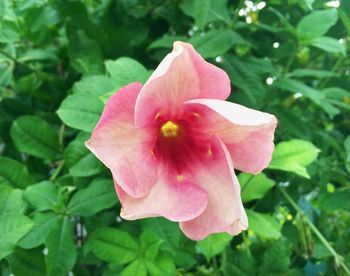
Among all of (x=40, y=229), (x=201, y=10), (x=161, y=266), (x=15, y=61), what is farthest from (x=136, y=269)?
(x=15, y=61)

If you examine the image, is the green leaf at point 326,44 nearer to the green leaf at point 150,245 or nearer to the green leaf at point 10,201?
the green leaf at point 150,245

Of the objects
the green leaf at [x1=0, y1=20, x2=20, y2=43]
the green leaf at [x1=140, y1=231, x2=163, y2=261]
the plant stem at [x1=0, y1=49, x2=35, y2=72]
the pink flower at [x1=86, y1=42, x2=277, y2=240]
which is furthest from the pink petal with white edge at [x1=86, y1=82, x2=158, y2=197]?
the plant stem at [x1=0, y1=49, x2=35, y2=72]

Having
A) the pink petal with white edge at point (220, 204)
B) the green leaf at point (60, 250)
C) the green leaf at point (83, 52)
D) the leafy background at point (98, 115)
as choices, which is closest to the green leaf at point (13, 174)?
the leafy background at point (98, 115)

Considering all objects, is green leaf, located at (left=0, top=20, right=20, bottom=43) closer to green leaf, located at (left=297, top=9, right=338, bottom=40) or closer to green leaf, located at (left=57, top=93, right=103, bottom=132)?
green leaf, located at (left=57, top=93, right=103, bottom=132)

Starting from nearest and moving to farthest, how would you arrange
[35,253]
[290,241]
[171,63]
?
[171,63]
[35,253]
[290,241]

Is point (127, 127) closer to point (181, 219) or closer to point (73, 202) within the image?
point (181, 219)

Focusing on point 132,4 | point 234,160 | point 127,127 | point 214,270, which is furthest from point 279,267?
point 132,4
